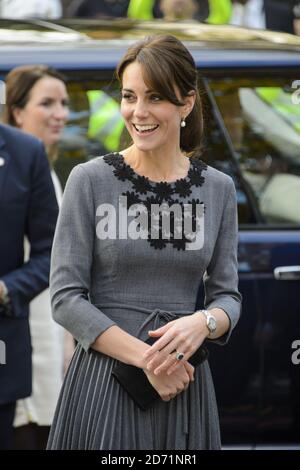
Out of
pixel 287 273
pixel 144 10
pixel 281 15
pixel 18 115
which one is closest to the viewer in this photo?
pixel 287 273

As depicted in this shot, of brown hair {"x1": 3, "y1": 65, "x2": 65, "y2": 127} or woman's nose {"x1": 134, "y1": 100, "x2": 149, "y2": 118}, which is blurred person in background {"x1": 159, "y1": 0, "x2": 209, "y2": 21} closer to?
brown hair {"x1": 3, "y1": 65, "x2": 65, "y2": 127}

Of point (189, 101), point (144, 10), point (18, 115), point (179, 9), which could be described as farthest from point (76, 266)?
point (144, 10)

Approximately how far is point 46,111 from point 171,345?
7.00 feet

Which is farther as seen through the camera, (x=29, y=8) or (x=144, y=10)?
(x=29, y=8)

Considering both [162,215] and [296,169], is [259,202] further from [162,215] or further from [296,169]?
[162,215]

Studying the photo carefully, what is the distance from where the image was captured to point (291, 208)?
529 cm

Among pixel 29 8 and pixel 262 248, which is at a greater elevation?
pixel 29 8

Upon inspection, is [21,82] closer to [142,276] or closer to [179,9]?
[142,276]

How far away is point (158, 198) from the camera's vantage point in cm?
341

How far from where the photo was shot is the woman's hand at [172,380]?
329 cm

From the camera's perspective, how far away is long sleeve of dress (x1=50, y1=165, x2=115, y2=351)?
10.8 ft

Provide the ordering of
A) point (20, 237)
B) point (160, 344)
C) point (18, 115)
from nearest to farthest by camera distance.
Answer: point (160, 344) < point (20, 237) < point (18, 115)

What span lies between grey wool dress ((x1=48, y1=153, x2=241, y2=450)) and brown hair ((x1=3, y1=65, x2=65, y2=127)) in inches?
70.0

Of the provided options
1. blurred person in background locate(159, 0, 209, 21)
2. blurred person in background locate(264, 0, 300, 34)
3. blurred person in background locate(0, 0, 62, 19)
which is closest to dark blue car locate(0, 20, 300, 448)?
blurred person in background locate(159, 0, 209, 21)
